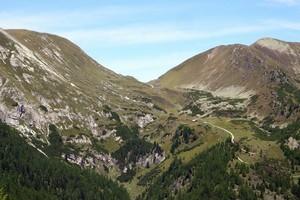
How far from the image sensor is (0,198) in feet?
370

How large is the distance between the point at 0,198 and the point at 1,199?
1.13 ft

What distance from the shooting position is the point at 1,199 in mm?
113062

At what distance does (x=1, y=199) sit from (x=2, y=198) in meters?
1.07

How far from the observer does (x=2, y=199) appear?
367 feet

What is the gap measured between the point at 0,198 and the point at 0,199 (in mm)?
781

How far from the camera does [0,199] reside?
11212 centimetres

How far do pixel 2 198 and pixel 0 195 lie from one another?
3.32 metres

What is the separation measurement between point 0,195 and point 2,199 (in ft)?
18.5

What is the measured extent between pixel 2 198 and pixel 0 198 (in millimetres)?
1273

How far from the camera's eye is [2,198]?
11412 centimetres

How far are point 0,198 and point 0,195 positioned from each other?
4476 millimetres

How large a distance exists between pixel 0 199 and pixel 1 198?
269 centimetres

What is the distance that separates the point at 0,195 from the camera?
4614 inches

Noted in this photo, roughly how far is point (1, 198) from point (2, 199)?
3059 millimetres
